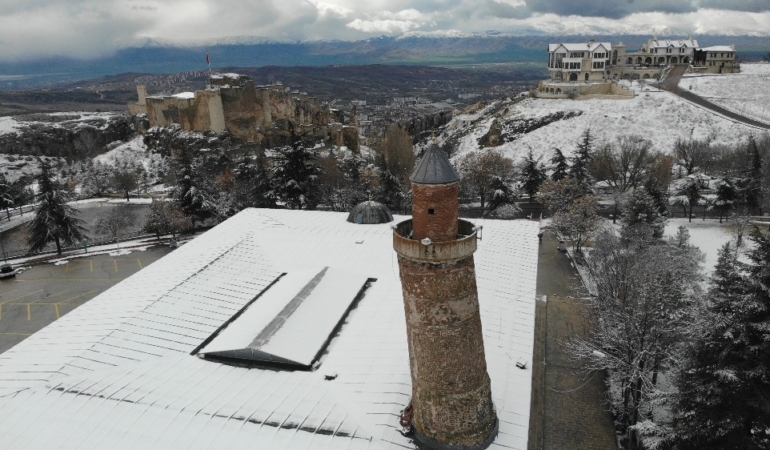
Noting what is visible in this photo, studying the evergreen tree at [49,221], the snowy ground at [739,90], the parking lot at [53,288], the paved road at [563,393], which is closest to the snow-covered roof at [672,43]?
the snowy ground at [739,90]

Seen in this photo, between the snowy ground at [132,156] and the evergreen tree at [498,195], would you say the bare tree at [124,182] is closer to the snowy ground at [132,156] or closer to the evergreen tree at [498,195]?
the snowy ground at [132,156]

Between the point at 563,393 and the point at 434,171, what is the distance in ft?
45.0

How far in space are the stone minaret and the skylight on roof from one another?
15.1 ft

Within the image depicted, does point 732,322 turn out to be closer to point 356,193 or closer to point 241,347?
point 241,347

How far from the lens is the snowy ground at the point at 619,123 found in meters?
63.2

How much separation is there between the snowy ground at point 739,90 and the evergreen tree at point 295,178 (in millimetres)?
60749

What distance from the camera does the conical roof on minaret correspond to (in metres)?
10.7

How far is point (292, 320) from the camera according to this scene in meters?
16.6

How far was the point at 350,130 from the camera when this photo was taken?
67.2m

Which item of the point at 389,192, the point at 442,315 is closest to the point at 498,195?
the point at 389,192

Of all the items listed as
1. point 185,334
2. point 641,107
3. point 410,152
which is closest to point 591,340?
point 185,334

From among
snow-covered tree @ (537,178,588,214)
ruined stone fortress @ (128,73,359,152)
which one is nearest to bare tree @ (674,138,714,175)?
snow-covered tree @ (537,178,588,214)

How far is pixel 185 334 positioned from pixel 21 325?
1667 cm

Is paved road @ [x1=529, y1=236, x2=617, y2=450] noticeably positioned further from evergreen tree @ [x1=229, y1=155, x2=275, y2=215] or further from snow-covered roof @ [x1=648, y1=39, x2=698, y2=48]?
snow-covered roof @ [x1=648, y1=39, x2=698, y2=48]
